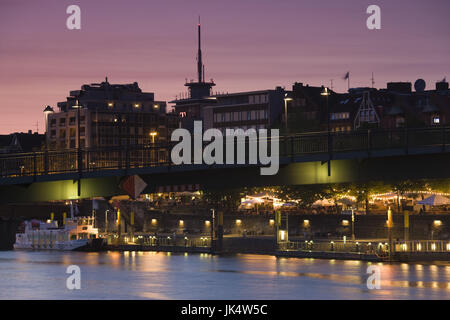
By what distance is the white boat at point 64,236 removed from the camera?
145500 mm

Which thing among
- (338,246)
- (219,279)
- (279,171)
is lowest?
(219,279)

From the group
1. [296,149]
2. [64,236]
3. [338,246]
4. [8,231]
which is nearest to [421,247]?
[338,246]

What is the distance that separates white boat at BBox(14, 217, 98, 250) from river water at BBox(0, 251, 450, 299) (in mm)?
22584

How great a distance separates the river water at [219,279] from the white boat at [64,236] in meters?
22.6

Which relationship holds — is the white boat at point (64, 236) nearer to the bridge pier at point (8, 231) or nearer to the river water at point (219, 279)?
the bridge pier at point (8, 231)

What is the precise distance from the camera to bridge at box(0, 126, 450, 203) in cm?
7619

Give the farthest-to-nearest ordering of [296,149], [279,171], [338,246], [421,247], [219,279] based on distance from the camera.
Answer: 1. [338,246]
2. [421,247]
3. [219,279]
4. [296,149]
5. [279,171]

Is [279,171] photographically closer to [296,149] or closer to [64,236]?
[296,149]

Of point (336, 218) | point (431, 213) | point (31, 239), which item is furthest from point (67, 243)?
point (431, 213)

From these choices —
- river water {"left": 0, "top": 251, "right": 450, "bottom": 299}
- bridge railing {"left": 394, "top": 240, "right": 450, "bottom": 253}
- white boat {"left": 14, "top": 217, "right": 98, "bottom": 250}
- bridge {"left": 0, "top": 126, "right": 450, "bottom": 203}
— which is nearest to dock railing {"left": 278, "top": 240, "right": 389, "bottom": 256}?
bridge railing {"left": 394, "top": 240, "right": 450, "bottom": 253}

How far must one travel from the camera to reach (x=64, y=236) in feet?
484

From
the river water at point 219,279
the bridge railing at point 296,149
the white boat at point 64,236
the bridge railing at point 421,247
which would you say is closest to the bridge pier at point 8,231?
the white boat at point 64,236

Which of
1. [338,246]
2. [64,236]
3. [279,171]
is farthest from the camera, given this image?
[64,236]

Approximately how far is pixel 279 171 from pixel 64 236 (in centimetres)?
7374
